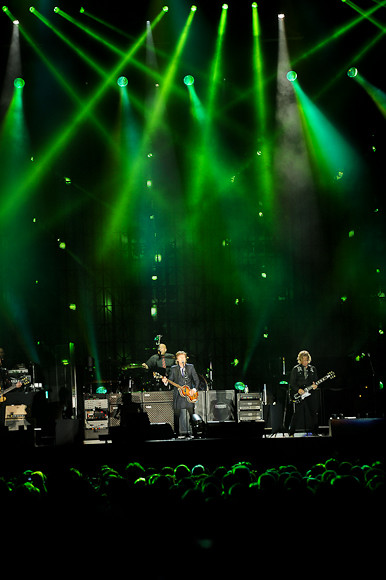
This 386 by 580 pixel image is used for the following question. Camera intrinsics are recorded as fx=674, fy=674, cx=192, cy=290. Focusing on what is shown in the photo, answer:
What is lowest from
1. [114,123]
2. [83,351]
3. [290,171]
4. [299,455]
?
[299,455]

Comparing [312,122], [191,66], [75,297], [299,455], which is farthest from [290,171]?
[299,455]

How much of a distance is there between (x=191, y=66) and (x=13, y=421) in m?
7.97

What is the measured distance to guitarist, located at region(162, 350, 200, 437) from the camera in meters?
11.5

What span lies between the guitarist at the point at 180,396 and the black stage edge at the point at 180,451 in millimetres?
2287

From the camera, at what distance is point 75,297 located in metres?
15.4

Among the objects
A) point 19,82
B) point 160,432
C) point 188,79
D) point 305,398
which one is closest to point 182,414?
point 160,432

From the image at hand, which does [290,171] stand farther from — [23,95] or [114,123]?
[23,95]

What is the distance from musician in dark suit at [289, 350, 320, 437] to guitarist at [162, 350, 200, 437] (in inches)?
69.2

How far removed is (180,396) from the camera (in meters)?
11.6

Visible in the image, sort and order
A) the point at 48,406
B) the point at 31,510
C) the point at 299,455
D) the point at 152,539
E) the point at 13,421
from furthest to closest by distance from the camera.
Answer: the point at 48,406
the point at 13,421
the point at 299,455
the point at 31,510
the point at 152,539

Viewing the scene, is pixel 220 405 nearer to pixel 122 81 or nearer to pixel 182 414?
pixel 182 414

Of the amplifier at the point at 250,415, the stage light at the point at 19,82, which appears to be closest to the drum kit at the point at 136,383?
the amplifier at the point at 250,415

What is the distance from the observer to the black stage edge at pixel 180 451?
8.88 m

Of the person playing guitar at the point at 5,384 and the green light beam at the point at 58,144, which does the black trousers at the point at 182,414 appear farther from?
the green light beam at the point at 58,144
